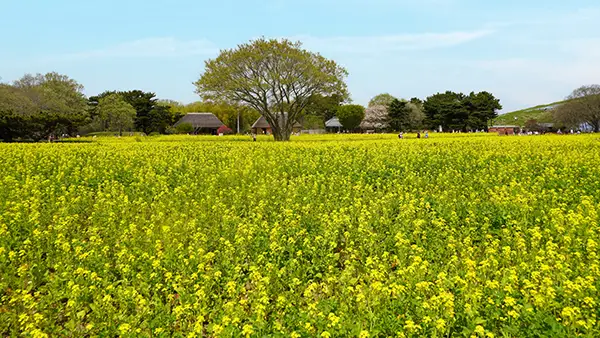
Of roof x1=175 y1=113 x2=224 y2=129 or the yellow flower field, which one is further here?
roof x1=175 y1=113 x2=224 y2=129

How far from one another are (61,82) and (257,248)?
91067mm

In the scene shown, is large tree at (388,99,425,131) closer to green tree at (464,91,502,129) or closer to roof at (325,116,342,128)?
green tree at (464,91,502,129)

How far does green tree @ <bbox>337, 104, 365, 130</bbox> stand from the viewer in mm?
95500

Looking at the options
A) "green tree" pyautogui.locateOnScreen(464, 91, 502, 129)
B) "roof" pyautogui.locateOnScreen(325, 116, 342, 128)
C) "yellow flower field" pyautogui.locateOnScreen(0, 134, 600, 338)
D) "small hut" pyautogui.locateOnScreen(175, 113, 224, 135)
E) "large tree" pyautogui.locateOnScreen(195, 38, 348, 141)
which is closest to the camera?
"yellow flower field" pyautogui.locateOnScreen(0, 134, 600, 338)

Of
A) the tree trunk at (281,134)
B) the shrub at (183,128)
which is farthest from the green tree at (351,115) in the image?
the tree trunk at (281,134)

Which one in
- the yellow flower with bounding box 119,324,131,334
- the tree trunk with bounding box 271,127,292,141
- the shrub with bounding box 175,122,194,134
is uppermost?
the shrub with bounding box 175,122,194,134

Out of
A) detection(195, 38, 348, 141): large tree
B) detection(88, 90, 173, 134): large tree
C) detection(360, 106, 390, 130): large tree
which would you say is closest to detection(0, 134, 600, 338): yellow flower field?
detection(195, 38, 348, 141): large tree

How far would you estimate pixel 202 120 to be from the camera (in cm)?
9144

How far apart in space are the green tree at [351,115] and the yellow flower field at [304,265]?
8313 cm

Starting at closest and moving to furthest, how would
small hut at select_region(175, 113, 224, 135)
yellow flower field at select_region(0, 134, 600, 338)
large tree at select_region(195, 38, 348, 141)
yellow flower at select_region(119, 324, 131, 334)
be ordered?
yellow flower at select_region(119, 324, 131, 334) → yellow flower field at select_region(0, 134, 600, 338) → large tree at select_region(195, 38, 348, 141) → small hut at select_region(175, 113, 224, 135)

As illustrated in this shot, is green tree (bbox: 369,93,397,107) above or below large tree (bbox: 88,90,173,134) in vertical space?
above

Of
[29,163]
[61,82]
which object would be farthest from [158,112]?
[29,163]

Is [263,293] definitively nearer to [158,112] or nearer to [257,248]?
[257,248]

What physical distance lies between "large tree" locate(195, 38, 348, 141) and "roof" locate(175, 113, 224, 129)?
1738 inches
